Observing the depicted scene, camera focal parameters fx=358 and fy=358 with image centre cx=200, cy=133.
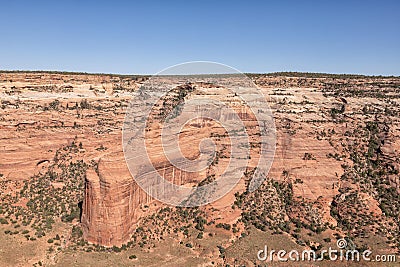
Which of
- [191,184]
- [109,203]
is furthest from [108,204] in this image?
[191,184]

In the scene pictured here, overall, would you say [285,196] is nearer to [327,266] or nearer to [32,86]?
[327,266]

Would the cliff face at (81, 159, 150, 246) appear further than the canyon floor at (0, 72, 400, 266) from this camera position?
No

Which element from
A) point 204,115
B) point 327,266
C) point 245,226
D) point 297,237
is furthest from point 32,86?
point 327,266

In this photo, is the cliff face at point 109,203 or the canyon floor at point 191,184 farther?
the canyon floor at point 191,184
